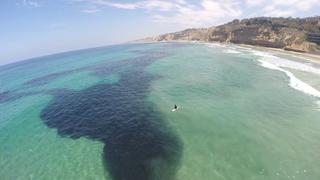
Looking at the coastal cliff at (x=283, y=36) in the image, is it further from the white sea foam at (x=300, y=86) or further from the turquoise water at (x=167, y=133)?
the turquoise water at (x=167, y=133)

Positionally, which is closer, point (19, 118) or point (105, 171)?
point (105, 171)

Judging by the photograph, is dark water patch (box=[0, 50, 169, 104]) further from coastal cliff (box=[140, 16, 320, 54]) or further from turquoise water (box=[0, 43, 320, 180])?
coastal cliff (box=[140, 16, 320, 54])

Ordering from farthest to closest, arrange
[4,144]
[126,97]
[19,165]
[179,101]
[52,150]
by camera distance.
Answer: [126,97]
[179,101]
[4,144]
[52,150]
[19,165]

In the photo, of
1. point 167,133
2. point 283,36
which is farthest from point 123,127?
point 283,36

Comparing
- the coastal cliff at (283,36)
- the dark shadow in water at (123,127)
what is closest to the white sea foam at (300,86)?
the dark shadow in water at (123,127)

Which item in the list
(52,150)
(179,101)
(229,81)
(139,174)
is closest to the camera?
(139,174)

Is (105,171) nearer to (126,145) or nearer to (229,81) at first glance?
(126,145)

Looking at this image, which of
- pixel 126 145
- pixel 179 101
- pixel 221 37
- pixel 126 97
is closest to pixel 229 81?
pixel 179 101
